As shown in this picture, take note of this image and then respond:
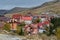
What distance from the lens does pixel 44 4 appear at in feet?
353

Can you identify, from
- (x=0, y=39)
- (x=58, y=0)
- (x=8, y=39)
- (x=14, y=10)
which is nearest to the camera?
(x=0, y=39)

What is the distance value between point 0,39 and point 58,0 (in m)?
94.5

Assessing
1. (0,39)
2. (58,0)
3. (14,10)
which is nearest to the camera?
(0,39)

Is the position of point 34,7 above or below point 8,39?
below

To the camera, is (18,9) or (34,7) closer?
(18,9)

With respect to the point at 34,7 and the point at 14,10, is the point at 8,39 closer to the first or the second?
the point at 14,10

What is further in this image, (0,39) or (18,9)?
(18,9)

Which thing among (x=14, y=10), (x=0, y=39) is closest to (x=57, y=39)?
(x=0, y=39)

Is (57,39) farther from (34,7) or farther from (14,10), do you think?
(34,7)

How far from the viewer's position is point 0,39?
47.3 ft

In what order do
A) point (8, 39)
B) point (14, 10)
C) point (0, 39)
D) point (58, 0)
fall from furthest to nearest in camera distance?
point (58, 0) < point (14, 10) < point (8, 39) < point (0, 39)

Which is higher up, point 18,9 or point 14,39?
point 14,39

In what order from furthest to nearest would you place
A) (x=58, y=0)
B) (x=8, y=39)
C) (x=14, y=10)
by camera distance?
(x=58, y=0) < (x=14, y=10) < (x=8, y=39)

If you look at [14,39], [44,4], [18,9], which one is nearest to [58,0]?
[44,4]
